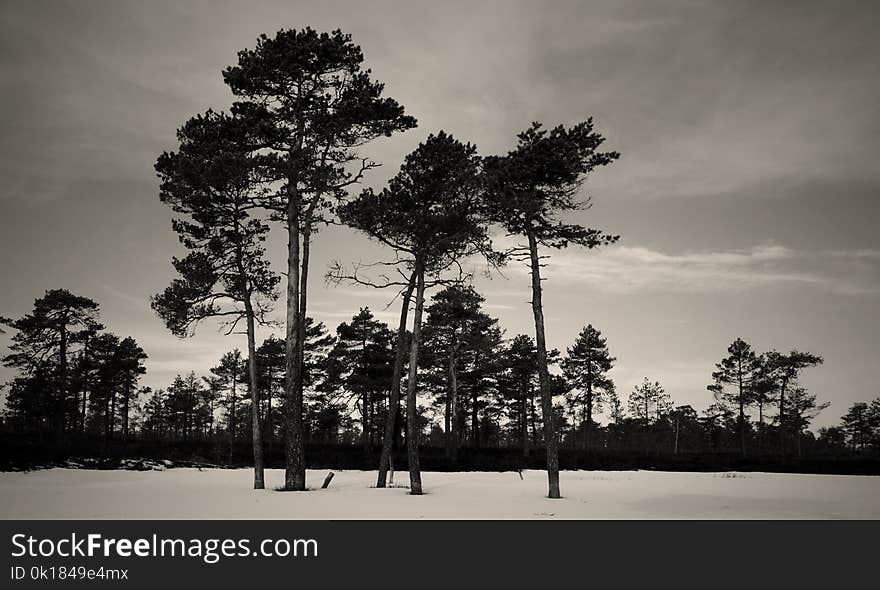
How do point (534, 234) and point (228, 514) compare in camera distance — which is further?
point (534, 234)

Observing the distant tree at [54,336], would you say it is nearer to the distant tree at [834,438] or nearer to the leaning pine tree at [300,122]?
the leaning pine tree at [300,122]

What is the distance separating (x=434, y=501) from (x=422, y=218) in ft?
30.2

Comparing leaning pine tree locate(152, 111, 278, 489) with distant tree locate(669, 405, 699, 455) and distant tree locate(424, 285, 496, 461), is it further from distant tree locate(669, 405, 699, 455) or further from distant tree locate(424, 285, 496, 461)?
distant tree locate(669, 405, 699, 455)

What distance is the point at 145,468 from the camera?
1337 inches

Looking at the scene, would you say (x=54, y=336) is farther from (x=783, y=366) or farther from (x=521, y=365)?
(x=783, y=366)

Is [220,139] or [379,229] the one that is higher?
[220,139]

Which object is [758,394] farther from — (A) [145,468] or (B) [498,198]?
(A) [145,468]

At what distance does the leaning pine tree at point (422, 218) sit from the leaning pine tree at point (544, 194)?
97 centimetres

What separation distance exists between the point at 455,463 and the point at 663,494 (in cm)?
2026

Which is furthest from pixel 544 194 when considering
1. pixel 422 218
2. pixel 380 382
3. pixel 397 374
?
pixel 380 382

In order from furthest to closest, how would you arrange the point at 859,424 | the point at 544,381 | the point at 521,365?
the point at 859,424
the point at 521,365
the point at 544,381

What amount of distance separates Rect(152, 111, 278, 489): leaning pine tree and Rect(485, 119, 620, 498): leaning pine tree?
27.4ft

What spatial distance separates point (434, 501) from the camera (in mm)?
16734
